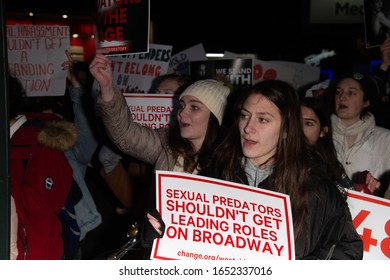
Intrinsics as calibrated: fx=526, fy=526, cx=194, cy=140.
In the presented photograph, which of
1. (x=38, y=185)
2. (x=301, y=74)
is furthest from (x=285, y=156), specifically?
(x=301, y=74)

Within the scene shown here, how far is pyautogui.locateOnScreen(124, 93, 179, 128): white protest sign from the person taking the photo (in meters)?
4.38

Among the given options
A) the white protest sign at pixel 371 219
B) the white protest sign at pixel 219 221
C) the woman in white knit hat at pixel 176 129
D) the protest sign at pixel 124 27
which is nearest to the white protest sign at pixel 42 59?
the protest sign at pixel 124 27

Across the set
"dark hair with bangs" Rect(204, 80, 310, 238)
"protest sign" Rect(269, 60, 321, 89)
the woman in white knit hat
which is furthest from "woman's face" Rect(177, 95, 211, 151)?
"protest sign" Rect(269, 60, 321, 89)

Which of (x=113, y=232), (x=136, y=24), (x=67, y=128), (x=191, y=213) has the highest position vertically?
(x=136, y=24)

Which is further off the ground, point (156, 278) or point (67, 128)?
point (67, 128)

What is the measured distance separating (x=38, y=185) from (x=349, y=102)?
2.72 m

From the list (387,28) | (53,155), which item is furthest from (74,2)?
(53,155)

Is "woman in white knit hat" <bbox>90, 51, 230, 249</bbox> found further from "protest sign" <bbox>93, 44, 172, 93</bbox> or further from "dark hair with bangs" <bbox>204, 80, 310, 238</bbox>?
"protest sign" <bbox>93, 44, 172, 93</bbox>

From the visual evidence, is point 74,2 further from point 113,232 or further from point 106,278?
point 106,278

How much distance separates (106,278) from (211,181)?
584mm

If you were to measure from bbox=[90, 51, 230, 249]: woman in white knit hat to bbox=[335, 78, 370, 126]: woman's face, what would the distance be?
1.43 meters

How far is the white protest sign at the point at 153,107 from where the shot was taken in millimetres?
4375

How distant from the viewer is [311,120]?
12.1 feet

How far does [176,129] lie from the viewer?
11.0 feet
